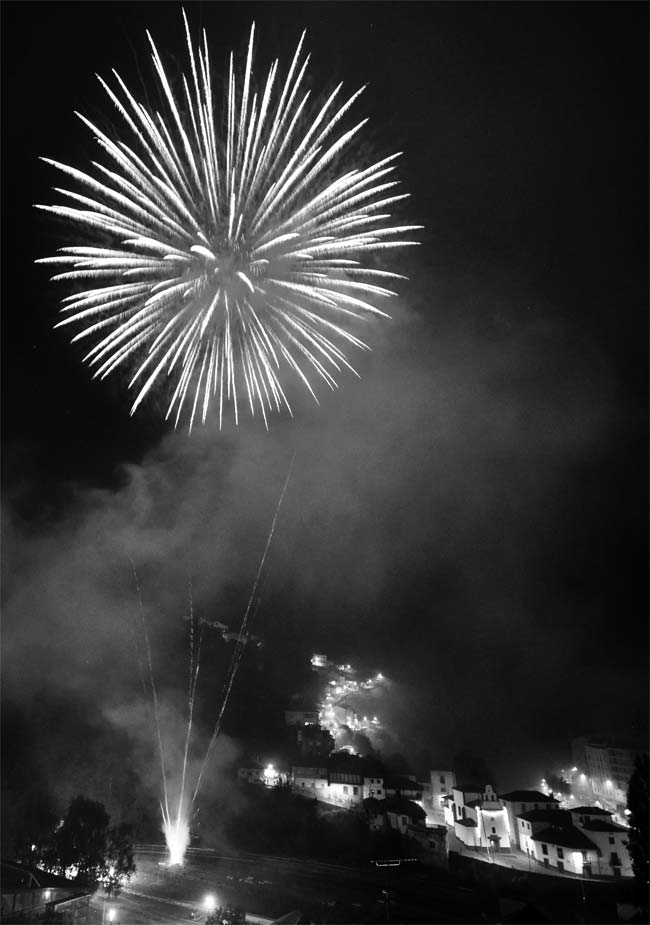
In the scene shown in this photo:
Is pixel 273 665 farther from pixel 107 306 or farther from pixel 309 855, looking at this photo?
pixel 107 306

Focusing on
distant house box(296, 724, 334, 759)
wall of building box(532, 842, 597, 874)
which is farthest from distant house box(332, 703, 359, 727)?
wall of building box(532, 842, 597, 874)

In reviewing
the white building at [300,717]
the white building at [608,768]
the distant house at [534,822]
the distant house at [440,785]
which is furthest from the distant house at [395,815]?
the white building at [608,768]

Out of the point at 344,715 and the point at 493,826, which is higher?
the point at 344,715

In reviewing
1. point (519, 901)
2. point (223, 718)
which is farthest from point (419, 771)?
point (519, 901)

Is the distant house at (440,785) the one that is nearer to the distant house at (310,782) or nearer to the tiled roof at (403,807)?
the tiled roof at (403,807)

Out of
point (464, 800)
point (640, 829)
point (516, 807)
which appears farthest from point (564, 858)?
point (464, 800)

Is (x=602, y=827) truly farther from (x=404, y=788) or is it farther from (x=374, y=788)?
(x=374, y=788)
